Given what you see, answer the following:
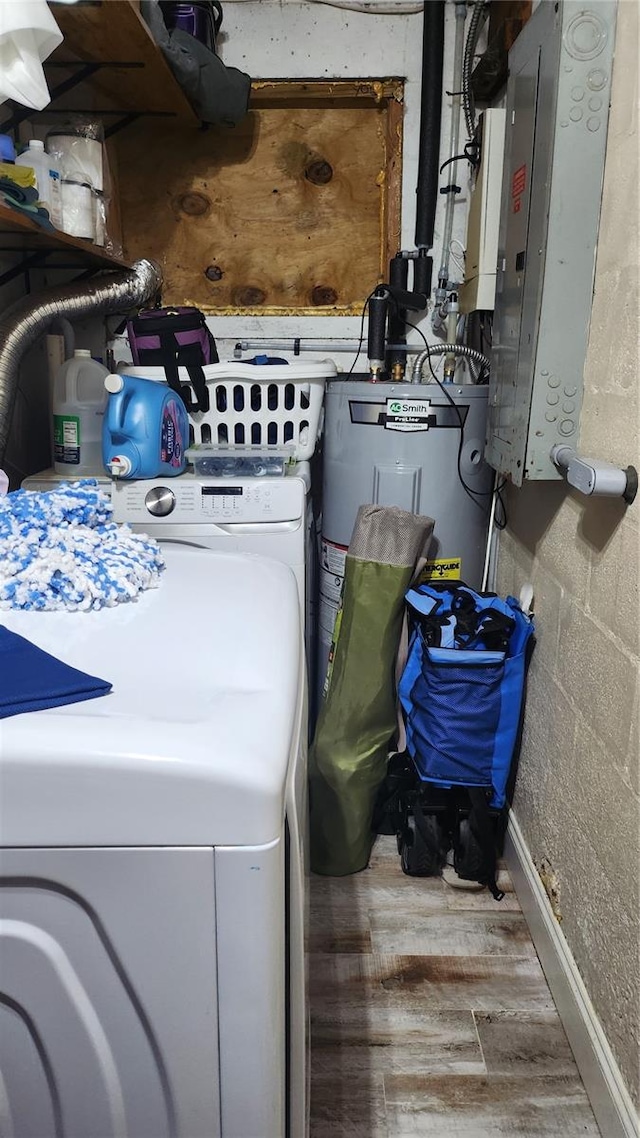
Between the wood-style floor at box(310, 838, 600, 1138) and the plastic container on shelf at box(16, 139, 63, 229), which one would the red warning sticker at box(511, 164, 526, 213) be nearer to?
the plastic container on shelf at box(16, 139, 63, 229)

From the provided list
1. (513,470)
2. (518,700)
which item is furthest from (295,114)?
(518,700)

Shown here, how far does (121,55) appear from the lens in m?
1.92

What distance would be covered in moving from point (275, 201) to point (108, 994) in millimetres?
2418

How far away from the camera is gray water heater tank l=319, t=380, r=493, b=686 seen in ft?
6.62

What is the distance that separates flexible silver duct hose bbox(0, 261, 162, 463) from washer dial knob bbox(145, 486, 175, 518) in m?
0.35

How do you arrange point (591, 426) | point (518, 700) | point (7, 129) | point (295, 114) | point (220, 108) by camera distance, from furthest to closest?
point (295, 114) < point (220, 108) < point (7, 129) < point (518, 700) < point (591, 426)

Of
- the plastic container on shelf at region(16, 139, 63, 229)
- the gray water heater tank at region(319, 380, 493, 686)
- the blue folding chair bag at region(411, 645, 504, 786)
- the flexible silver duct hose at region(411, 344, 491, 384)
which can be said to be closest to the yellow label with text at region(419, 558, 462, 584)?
the gray water heater tank at region(319, 380, 493, 686)

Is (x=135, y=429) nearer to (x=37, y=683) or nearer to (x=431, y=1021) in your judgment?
(x=37, y=683)

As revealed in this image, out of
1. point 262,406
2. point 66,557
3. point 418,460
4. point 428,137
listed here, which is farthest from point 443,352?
point 66,557

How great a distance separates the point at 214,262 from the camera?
2523mm

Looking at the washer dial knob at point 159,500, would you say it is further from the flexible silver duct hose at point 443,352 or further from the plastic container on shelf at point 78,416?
the flexible silver duct hose at point 443,352

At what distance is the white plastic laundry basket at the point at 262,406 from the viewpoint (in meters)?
2.04

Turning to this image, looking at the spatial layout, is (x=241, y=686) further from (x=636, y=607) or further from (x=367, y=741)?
(x=367, y=741)

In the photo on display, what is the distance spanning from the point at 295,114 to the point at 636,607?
2.05m
